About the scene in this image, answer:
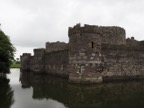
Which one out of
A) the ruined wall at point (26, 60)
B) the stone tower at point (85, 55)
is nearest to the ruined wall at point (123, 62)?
the stone tower at point (85, 55)

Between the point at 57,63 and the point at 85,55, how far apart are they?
12536mm

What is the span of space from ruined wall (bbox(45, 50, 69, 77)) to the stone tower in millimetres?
6609

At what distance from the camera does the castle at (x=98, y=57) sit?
19.2m

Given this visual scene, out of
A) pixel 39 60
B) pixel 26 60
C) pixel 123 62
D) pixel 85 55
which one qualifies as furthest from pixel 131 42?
pixel 26 60

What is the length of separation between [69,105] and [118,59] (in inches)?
514

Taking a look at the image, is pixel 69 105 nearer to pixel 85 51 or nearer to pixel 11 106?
pixel 11 106

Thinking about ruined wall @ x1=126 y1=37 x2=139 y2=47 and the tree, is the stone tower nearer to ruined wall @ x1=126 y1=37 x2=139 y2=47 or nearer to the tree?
the tree

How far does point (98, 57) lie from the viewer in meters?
19.8

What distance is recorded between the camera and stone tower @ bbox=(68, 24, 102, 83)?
19.0 m

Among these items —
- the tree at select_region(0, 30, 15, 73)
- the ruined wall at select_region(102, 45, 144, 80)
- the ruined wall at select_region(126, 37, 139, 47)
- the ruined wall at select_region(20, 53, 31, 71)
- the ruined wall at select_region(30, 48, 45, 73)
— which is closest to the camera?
the ruined wall at select_region(102, 45, 144, 80)

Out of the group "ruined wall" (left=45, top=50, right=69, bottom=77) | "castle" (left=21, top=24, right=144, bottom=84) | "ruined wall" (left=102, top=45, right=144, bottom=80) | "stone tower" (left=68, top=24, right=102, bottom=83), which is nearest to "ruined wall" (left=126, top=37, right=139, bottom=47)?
"castle" (left=21, top=24, right=144, bottom=84)

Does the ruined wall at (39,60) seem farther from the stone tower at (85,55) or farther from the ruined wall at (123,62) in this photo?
the stone tower at (85,55)

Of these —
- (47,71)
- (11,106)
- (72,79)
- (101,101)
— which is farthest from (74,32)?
(47,71)

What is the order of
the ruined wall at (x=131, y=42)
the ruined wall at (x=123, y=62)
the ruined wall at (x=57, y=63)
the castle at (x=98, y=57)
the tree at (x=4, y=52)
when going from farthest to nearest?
the ruined wall at (x=131, y=42), the ruined wall at (x=57, y=63), the tree at (x=4, y=52), the ruined wall at (x=123, y=62), the castle at (x=98, y=57)
